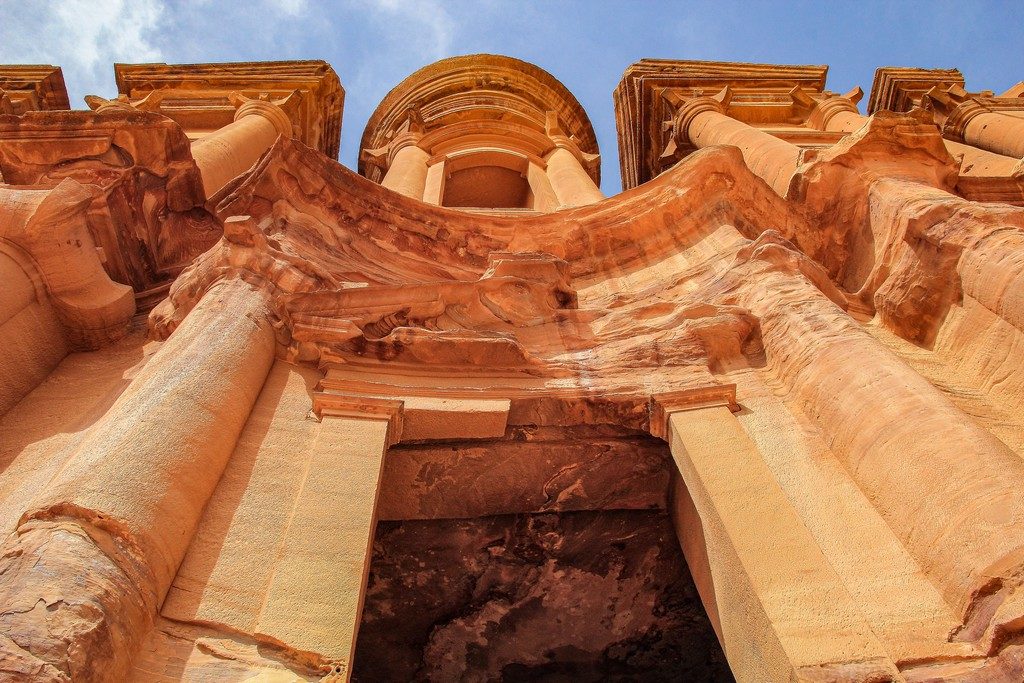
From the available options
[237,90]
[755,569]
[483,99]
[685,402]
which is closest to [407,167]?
[237,90]

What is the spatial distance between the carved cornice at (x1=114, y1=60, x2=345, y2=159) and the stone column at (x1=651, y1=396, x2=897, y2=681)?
14784 mm

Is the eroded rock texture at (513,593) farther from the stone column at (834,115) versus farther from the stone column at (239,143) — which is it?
the stone column at (834,115)

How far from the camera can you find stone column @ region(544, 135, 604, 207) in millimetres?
15008

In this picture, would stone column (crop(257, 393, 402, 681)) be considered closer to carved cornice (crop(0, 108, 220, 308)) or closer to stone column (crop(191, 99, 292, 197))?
carved cornice (crop(0, 108, 220, 308))

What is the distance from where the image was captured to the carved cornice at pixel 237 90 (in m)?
17.5

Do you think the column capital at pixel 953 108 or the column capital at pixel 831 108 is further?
the column capital at pixel 831 108

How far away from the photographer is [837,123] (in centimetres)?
1830

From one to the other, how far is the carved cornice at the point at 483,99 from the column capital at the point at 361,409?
716 inches

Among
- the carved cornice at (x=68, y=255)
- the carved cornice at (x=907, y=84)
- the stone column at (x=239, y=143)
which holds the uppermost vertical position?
the carved cornice at (x=907, y=84)

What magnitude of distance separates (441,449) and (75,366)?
9.55ft

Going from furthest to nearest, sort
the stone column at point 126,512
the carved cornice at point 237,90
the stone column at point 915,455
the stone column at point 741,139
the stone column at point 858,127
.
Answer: the carved cornice at point 237,90
the stone column at point 858,127
the stone column at point 741,139
the stone column at point 915,455
the stone column at point 126,512

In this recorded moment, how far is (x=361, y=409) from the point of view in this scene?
482cm

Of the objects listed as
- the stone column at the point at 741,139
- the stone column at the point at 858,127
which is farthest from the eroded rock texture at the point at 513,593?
the stone column at the point at 858,127

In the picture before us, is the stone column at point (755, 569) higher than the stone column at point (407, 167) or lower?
lower
